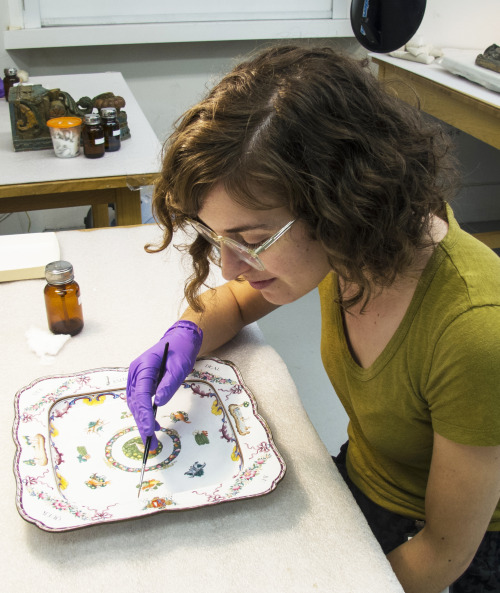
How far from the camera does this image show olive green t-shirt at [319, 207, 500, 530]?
78 centimetres

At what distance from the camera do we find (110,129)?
204 cm

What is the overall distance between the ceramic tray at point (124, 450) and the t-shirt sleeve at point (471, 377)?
0.24 metres

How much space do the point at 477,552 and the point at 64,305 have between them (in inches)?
32.3

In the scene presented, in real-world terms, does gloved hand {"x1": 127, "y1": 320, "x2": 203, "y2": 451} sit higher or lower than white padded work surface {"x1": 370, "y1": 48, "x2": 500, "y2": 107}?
higher

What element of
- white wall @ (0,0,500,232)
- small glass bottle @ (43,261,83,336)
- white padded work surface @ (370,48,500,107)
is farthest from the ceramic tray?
white wall @ (0,0,500,232)

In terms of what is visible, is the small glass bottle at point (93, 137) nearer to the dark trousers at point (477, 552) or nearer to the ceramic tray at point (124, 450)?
the ceramic tray at point (124, 450)

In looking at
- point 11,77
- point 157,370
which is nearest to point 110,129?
point 11,77

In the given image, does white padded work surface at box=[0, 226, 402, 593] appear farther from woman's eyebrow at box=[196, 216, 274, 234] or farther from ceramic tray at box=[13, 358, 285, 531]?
woman's eyebrow at box=[196, 216, 274, 234]

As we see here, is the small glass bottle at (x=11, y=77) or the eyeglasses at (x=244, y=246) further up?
the eyeglasses at (x=244, y=246)

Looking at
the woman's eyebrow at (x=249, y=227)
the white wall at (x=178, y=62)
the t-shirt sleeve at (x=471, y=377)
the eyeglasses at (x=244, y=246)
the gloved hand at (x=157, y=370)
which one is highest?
the woman's eyebrow at (x=249, y=227)

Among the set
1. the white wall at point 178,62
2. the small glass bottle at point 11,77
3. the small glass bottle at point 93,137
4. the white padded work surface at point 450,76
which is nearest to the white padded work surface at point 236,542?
the small glass bottle at point 93,137

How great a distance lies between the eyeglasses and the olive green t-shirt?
7.9 inches

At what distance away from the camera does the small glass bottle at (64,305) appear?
114 centimetres

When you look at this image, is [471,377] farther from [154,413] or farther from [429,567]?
[154,413]
